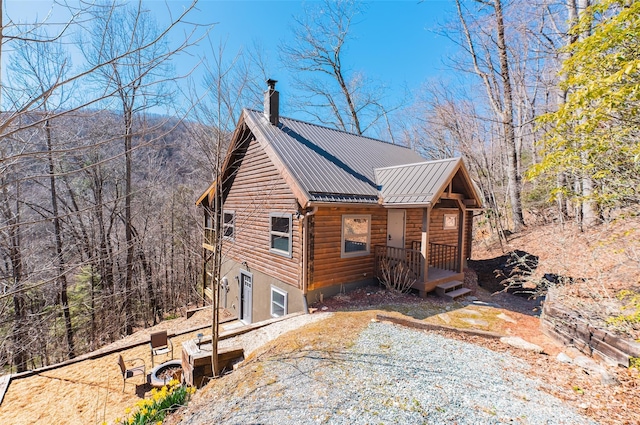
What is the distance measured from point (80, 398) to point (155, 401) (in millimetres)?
3872

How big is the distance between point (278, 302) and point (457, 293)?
17.9 ft

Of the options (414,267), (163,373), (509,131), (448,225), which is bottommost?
(163,373)

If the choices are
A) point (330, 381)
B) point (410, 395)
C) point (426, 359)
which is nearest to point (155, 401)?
point (330, 381)

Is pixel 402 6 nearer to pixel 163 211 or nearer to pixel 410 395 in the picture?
pixel 410 395

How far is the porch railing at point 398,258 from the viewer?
847 centimetres

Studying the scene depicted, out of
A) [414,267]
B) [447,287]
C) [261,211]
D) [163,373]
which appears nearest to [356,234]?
[414,267]

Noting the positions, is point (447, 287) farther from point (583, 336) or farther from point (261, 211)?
point (261, 211)

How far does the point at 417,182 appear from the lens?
8.66 m

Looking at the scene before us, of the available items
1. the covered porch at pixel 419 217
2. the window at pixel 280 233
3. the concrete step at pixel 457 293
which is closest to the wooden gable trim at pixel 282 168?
the window at pixel 280 233

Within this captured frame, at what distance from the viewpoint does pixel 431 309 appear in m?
7.49

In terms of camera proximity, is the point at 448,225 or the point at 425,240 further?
the point at 448,225

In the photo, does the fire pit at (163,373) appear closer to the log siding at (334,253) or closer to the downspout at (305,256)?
the downspout at (305,256)

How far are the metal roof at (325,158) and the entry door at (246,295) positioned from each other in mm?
4520

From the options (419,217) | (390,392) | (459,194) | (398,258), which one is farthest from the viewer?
(419,217)
